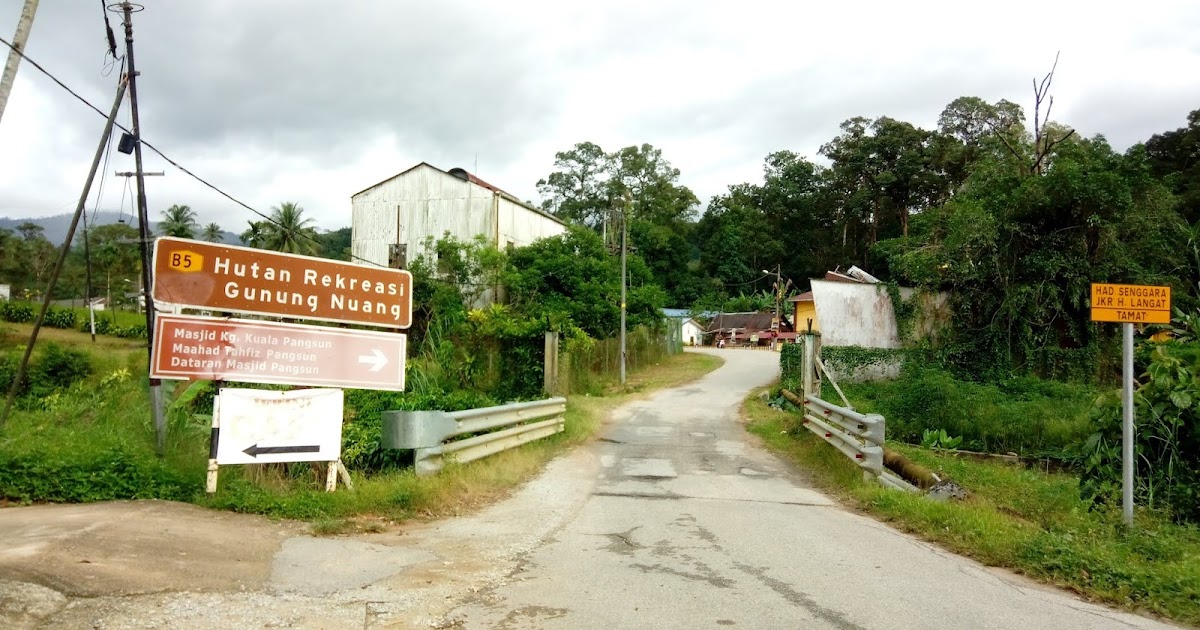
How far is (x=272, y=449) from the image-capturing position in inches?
331

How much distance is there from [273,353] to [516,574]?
171 inches

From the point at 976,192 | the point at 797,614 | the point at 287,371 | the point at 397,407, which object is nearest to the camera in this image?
the point at 797,614

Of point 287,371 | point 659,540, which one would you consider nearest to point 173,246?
point 287,371

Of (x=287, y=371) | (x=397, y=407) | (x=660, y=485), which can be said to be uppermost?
(x=287, y=371)

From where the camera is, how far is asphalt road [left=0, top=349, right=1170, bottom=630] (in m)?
4.75

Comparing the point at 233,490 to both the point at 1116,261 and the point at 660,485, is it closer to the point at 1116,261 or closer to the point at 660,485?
the point at 660,485

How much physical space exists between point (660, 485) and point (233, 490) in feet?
17.7

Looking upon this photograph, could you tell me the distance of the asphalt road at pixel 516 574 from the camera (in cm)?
475

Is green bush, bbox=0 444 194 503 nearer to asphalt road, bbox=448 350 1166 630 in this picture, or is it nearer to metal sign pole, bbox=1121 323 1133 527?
asphalt road, bbox=448 350 1166 630

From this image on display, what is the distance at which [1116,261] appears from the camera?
24.4m

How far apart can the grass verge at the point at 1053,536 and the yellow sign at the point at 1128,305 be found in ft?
6.63

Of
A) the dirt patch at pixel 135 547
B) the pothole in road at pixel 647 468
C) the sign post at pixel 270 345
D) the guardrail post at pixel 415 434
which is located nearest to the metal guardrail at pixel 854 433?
the pothole in road at pixel 647 468

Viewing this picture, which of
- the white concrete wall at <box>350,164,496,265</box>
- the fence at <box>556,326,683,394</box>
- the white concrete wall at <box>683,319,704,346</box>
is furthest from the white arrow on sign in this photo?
the white concrete wall at <box>683,319,704,346</box>

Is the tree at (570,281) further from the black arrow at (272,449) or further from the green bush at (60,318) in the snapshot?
the green bush at (60,318)
